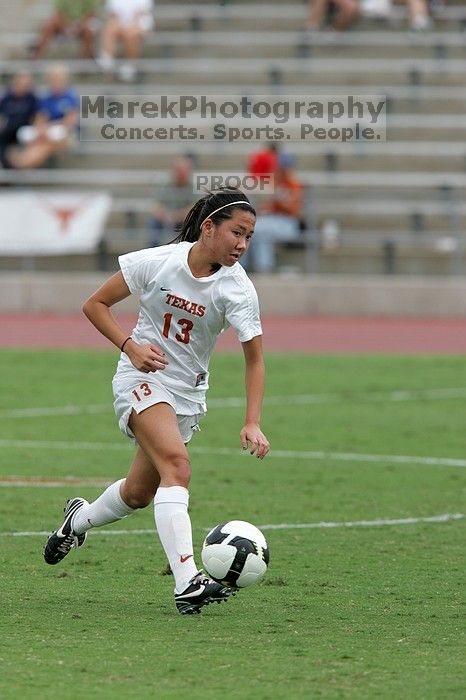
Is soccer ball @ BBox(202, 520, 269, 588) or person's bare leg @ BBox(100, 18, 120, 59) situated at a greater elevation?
person's bare leg @ BBox(100, 18, 120, 59)

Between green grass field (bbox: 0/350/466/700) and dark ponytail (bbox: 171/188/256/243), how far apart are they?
5.69 feet

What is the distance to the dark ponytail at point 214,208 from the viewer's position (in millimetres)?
6789

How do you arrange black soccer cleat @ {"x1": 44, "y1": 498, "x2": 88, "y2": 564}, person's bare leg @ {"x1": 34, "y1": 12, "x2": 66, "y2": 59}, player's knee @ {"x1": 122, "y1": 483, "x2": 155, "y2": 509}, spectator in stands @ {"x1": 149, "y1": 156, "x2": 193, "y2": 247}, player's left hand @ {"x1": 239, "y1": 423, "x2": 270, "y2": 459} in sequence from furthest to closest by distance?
person's bare leg @ {"x1": 34, "y1": 12, "x2": 66, "y2": 59} → spectator in stands @ {"x1": 149, "y1": 156, "x2": 193, "y2": 247} → black soccer cleat @ {"x1": 44, "y1": 498, "x2": 88, "y2": 564} → player's knee @ {"x1": 122, "y1": 483, "x2": 155, "y2": 509} → player's left hand @ {"x1": 239, "y1": 423, "x2": 270, "y2": 459}

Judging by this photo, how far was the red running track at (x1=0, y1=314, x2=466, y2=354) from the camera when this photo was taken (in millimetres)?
20172

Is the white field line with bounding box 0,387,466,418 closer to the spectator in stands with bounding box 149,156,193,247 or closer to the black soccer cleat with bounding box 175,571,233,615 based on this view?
the black soccer cleat with bounding box 175,571,233,615

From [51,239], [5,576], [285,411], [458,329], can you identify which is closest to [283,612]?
[5,576]

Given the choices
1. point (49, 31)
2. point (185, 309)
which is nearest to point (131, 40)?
point (49, 31)

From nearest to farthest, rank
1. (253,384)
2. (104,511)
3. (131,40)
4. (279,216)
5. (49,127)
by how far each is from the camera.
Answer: (253,384) → (104,511) → (279,216) → (49,127) → (131,40)

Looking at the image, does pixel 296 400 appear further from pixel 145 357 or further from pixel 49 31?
pixel 49 31

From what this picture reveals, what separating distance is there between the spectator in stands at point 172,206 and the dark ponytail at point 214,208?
16611 millimetres

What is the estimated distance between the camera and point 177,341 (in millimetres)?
6883

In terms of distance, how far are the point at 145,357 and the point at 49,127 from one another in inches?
775

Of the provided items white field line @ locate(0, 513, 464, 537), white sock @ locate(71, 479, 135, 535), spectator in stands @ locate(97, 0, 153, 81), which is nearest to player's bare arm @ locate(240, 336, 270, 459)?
white sock @ locate(71, 479, 135, 535)

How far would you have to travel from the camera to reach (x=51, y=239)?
24.2m
